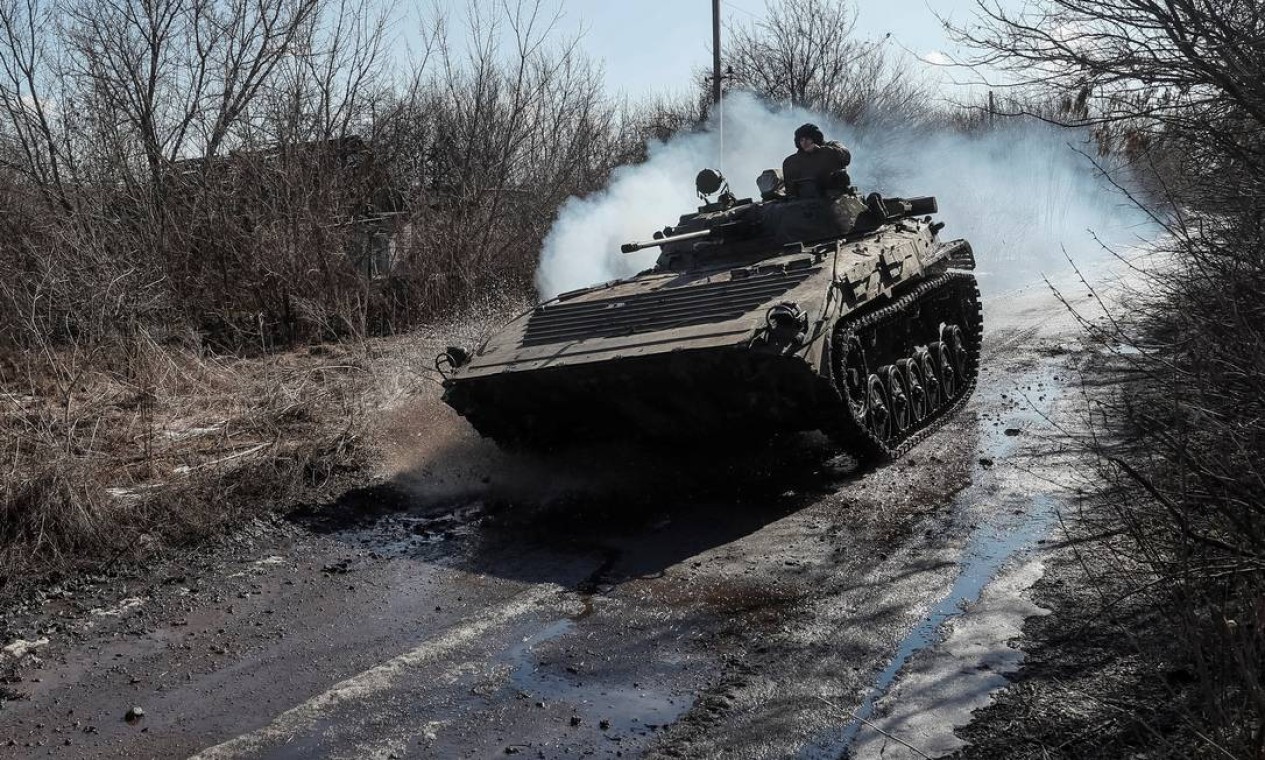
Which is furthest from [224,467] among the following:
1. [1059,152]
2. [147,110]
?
[1059,152]

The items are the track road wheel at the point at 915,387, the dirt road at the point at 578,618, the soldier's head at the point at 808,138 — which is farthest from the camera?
the soldier's head at the point at 808,138

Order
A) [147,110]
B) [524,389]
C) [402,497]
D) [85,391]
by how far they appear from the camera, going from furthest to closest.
A: 1. [147,110]
2. [85,391]
3. [402,497]
4. [524,389]

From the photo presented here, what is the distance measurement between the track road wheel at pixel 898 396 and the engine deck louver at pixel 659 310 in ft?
3.72

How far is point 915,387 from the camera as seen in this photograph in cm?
937

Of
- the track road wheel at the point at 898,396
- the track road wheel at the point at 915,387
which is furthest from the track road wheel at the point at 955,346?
the track road wheel at the point at 898,396

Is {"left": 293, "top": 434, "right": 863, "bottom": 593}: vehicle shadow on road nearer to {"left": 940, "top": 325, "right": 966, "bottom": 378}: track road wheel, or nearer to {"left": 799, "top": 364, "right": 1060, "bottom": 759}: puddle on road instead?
{"left": 799, "top": 364, "right": 1060, "bottom": 759}: puddle on road

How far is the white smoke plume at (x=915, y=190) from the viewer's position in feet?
56.4

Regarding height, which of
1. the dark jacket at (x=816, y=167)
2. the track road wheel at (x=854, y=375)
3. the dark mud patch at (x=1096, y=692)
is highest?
the dark jacket at (x=816, y=167)

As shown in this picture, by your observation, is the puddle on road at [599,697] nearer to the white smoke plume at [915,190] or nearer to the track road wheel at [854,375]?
the track road wheel at [854,375]

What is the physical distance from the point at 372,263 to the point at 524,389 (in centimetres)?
836

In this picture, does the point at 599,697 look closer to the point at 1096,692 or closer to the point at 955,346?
the point at 1096,692

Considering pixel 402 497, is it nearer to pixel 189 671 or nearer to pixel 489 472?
pixel 489 472

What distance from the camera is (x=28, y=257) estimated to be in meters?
11.0

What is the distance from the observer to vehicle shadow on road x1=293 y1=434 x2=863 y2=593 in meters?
6.73
